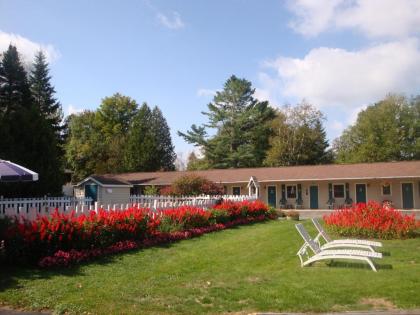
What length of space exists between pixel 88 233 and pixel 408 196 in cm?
2953

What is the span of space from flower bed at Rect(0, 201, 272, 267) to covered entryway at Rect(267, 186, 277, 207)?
23.3 m

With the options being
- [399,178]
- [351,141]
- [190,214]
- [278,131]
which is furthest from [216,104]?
[190,214]

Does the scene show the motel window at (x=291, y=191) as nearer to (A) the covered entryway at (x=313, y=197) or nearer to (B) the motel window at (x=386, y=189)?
(A) the covered entryway at (x=313, y=197)

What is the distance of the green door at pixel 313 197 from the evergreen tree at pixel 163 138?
111ft

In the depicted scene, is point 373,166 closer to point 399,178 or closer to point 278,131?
point 399,178

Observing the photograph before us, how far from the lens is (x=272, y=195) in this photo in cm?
3794

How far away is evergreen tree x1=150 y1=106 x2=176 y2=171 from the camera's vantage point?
224ft

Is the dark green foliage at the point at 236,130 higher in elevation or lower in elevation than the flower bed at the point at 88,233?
higher

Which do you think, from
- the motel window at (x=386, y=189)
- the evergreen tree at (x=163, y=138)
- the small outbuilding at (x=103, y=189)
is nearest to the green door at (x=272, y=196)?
the motel window at (x=386, y=189)

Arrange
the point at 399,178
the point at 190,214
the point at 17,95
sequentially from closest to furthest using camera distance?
the point at 190,214 < the point at 399,178 < the point at 17,95

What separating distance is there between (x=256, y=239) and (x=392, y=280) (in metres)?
6.00

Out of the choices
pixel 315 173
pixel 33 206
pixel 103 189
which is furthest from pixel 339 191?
pixel 33 206

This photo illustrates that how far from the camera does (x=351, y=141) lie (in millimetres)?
61188

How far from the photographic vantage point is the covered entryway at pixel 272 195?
124 feet
